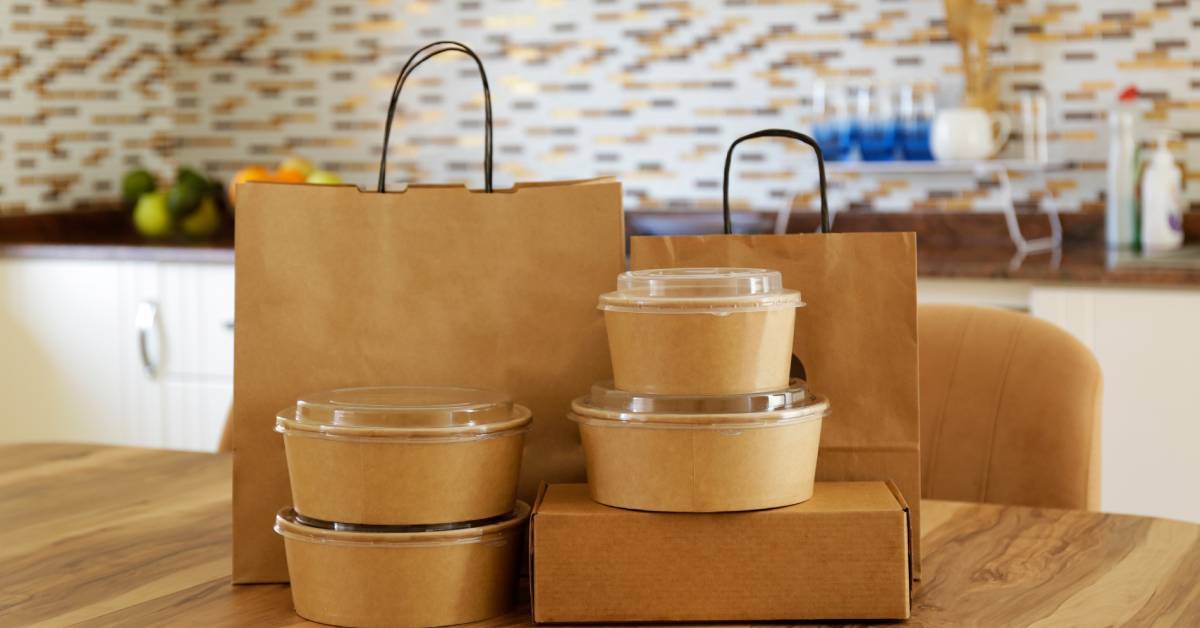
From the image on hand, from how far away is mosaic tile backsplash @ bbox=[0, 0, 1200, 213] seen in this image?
3.02 m

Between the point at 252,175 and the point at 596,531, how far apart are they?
8.68ft

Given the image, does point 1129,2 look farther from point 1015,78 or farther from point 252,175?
point 252,175

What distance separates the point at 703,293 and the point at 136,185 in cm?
311

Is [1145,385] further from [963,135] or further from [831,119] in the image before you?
[831,119]

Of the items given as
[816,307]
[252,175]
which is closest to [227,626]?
[816,307]

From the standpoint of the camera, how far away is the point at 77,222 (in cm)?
354

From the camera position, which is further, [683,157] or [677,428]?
[683,157]

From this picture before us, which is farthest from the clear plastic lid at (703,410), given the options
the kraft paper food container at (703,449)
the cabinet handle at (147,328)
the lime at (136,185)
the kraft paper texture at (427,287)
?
the lime at (136,185)

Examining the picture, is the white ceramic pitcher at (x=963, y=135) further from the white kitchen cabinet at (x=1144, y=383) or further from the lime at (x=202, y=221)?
the lime at (x=202, y=221)

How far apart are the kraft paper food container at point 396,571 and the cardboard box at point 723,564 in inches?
1.4

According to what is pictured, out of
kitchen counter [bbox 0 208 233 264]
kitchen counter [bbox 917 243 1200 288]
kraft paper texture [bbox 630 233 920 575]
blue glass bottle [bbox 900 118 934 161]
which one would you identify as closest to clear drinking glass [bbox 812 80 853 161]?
blue glass bottle [bbox 900 118 934 161]

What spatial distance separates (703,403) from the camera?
81cm

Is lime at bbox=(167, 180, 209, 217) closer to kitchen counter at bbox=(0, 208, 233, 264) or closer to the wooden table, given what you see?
kitchen counter at bbox=(0, 208, 233, 264)

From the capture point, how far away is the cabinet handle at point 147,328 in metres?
3.13
